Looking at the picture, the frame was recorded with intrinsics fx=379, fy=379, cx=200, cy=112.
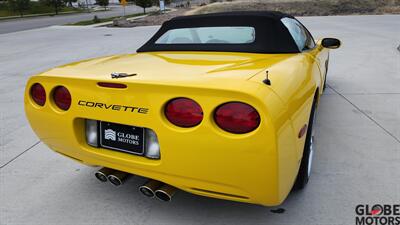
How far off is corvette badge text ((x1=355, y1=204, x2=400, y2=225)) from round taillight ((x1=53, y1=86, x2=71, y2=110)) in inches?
79.2

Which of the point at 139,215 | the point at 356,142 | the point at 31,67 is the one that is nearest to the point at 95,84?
the point at 139,215

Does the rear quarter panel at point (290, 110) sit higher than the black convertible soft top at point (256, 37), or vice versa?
the black convertible soft top at point (256, 37)

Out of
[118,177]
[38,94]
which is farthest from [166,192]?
[38,94]

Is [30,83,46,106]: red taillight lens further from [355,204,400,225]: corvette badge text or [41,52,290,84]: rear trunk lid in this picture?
[355,204,400,225]: corvette badge text

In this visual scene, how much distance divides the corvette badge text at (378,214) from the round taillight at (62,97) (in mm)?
2013

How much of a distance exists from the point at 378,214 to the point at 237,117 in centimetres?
134

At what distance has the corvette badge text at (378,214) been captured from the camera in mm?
2453

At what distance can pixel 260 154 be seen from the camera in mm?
1889

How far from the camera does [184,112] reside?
2047mm

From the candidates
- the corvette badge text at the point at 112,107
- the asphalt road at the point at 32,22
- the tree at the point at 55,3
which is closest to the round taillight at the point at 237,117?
the corvette badge text at the point at 112,107

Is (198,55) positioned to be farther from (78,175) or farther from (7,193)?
(7,193)

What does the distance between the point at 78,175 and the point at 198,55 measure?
1419 mm

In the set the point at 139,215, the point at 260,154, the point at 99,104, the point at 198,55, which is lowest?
the point at 139,215

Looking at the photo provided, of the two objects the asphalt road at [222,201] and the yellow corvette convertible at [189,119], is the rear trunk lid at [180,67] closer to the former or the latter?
the yellow corvette convertible at [189,119]
